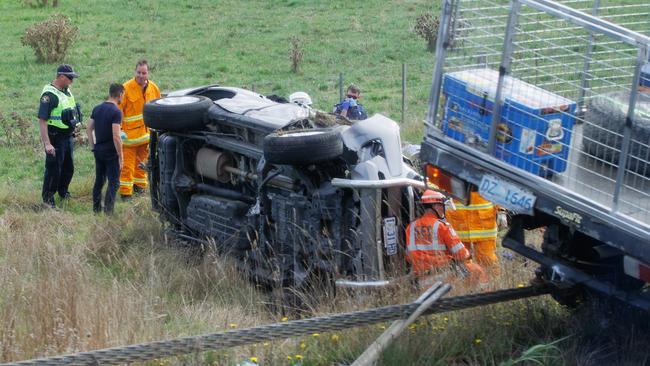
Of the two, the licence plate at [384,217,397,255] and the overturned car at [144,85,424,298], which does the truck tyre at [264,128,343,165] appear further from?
the licence plate at [384,217,397,255]

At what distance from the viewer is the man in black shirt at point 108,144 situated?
1159 centimetres

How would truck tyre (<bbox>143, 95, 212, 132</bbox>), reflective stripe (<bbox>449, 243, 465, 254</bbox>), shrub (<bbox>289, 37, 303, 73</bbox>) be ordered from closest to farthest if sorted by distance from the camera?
reflective stripe (<bbox>449, 243, 465, 254</bbox>)
truck tyre (<bbox>143, 95, 212, 132</bbox>)
shrub (<bbox>289, 37, 303, 73</bbox>)

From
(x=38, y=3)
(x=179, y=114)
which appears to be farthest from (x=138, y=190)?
(x=38, y=3)

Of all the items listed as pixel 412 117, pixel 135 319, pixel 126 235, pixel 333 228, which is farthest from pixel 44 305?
pixel 412 117

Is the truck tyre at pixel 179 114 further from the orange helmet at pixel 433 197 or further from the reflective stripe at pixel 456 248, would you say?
the reflective stripe at pixel 456 248

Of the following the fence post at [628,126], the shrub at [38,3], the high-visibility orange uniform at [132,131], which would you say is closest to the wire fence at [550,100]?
the fence post at [628,126]

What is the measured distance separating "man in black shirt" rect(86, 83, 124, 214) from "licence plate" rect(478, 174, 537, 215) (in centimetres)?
660

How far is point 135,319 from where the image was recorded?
5738 millimetres

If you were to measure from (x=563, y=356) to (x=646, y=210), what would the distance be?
2.94 feet

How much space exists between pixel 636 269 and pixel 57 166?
820 centimetres

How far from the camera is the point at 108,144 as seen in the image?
38.5 feet

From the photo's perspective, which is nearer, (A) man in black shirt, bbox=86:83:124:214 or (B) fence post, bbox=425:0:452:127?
(B) fence post, bbox=425:0:452:127

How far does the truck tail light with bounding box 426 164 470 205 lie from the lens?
6.05m

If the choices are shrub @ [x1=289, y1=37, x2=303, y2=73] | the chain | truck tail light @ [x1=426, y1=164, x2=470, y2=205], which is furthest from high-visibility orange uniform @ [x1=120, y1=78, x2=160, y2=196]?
shrub @ [x1=289, y1=37, x2=303, y2=73]
